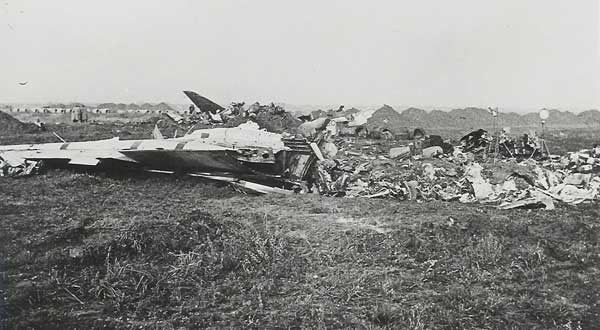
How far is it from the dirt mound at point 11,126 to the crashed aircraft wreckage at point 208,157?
647cm

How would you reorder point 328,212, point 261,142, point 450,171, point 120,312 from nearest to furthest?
point 120,312
point 328,212
point 261,142
point 450,171

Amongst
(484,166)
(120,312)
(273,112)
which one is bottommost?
(120,312)

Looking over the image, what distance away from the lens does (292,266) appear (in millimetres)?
5012

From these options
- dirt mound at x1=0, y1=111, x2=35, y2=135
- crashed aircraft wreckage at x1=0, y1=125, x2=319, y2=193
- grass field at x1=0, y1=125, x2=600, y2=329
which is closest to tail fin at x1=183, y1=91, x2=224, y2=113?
crashed aircraft wreckage at x1=0, y1=125, x2=319, y2=193

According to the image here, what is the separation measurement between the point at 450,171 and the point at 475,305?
218 inches

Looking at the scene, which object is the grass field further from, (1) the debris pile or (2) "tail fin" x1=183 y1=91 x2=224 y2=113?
(2) "tail fin" x1=183 y1=91 x2=224 y2=113

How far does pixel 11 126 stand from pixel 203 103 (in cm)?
724

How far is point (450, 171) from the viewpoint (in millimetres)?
9562

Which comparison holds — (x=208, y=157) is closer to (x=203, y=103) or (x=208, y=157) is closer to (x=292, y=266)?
(x=292, y=266)

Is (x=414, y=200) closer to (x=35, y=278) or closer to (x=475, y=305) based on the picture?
(x=475, y=305)

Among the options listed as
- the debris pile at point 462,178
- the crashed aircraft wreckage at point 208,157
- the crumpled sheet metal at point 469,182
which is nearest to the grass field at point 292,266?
the crumpled sheet metal at point 469,182

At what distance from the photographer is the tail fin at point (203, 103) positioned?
11.2 metres

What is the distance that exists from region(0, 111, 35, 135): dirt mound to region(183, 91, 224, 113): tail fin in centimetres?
653

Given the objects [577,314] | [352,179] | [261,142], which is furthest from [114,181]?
[577,314]
